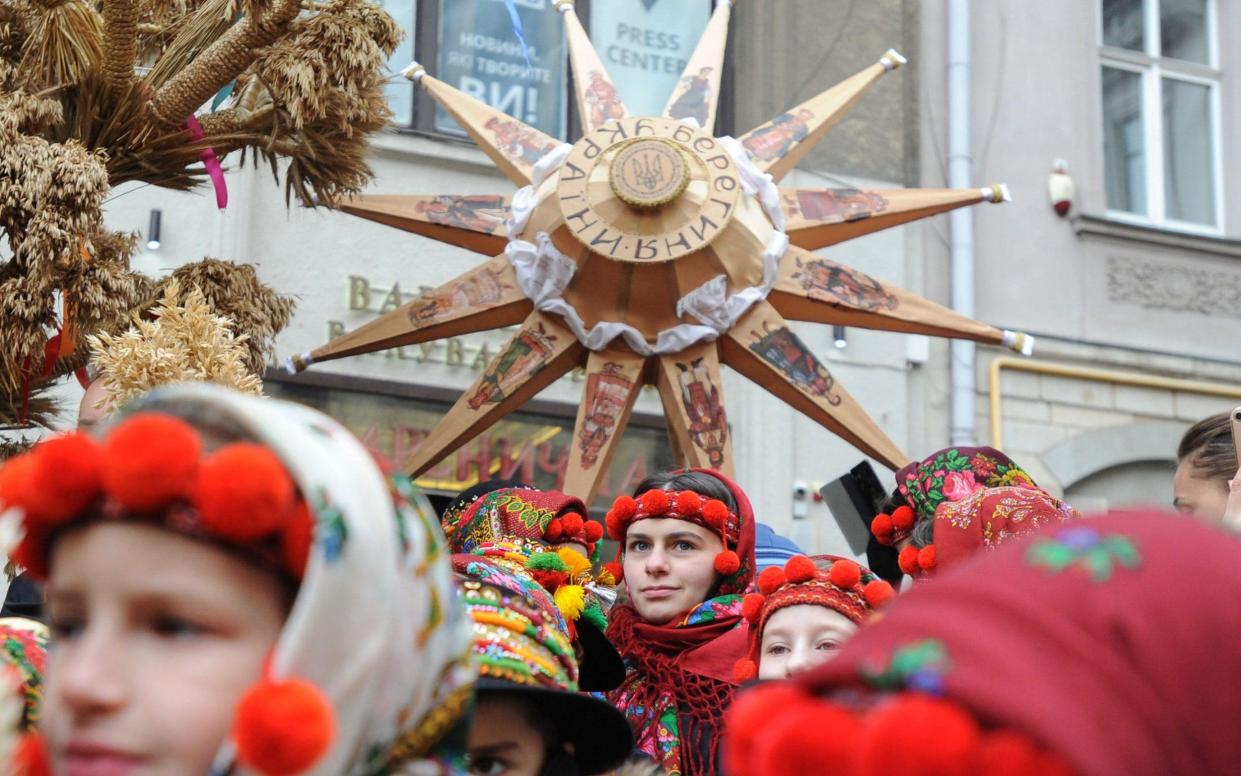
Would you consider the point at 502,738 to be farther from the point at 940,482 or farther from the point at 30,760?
the point at 940,482

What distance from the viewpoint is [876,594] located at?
138 inches

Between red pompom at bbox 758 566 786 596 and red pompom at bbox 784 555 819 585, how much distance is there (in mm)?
14

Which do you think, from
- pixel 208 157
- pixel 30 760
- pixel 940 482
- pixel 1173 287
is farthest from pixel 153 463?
pixel 1173 287

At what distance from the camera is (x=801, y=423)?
9.14 metres

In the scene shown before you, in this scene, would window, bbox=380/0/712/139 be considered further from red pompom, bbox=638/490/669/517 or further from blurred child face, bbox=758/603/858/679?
blurred child face, bbox=758/603/858/679

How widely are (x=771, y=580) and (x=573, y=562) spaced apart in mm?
727

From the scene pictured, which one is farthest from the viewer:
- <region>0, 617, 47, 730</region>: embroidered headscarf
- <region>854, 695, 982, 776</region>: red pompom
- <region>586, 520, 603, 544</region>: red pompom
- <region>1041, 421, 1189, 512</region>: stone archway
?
<region>1041, 421, 1189, 512</region>: stone archway

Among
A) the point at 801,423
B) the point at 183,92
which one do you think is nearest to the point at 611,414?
the point at 183,92

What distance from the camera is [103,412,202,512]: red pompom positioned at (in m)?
1.43

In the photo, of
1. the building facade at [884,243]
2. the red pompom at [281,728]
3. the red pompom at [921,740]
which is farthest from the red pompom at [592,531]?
the building facade at [884,243]

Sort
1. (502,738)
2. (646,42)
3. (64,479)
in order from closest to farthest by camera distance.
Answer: (64,479) → (502,738) → (646,42)

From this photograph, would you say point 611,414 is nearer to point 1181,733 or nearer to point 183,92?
point 183,92

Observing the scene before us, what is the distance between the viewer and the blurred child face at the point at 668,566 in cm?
396

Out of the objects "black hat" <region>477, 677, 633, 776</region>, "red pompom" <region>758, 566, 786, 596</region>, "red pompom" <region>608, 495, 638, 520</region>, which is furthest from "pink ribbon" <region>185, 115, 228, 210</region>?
"black hat" <region>477, 677, 633, 776</region>
